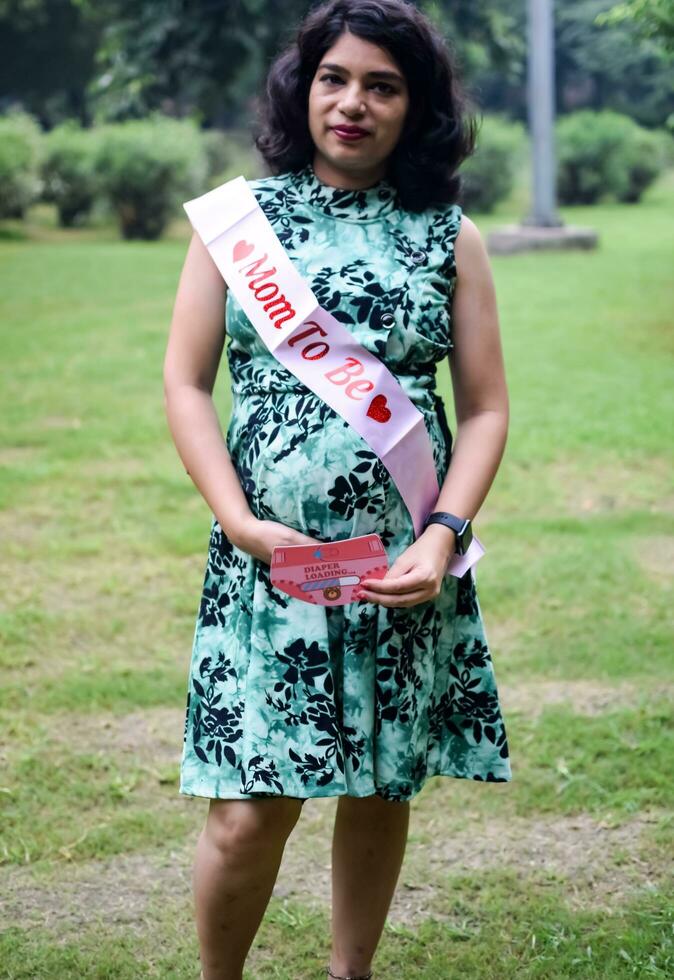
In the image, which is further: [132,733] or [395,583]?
[132,733]

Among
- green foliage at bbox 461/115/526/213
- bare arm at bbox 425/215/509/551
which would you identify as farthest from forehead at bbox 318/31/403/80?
green foliage at bbox 461/115/526/213

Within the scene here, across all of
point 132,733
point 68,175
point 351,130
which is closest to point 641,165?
point 68,175

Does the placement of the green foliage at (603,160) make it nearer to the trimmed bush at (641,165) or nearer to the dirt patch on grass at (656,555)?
the trimmed bush at (641,165)

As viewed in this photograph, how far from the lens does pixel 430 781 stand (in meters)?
3.48

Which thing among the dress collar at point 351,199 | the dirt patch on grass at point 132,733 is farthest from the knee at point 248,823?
the dirt patch on grass at point 132,733

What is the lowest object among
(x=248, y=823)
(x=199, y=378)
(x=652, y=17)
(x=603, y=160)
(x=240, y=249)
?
(x=603, y=160)

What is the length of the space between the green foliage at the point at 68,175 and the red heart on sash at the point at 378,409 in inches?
740

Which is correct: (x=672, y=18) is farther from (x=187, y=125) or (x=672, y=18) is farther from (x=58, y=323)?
(x=187, y=125)

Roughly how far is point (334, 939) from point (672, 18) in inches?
219

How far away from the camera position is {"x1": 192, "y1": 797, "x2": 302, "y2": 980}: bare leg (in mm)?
2084

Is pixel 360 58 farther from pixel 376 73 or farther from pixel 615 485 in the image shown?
pixel 615 485

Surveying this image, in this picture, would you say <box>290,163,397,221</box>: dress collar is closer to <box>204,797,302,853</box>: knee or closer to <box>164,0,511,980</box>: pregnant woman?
<box>164,0,511,980</box>: pregnant woman

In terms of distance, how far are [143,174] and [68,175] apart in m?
2.35

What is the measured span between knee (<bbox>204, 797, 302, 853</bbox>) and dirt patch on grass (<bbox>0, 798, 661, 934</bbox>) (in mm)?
812
